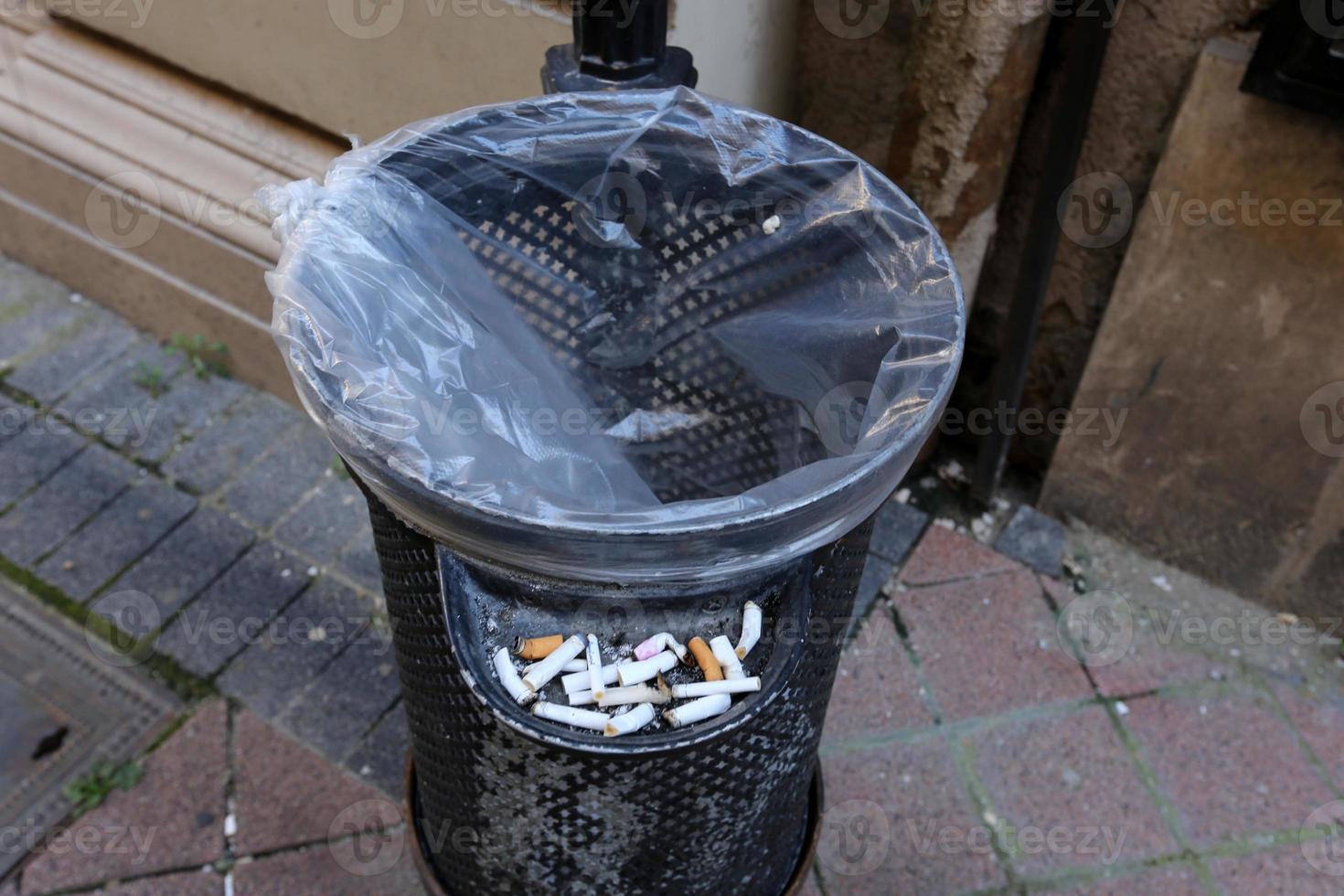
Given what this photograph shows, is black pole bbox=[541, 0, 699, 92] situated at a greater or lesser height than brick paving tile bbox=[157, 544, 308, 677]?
greater

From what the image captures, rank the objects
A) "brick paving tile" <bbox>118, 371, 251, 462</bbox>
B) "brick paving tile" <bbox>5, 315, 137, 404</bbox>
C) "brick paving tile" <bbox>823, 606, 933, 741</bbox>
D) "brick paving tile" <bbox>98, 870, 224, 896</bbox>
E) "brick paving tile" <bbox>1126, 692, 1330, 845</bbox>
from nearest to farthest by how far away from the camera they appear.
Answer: "brick paving tile" <bbox>98, 870, 224, 896</bbox> < "brick paving tile" <bbox>1126, 692, 1330, 845</bbox> < "brick paving tile" <bbox>823, 606, 933, 741</bbox> < "brick paving tile" <bbox>118, 371, 251, 462</bbox> < "brick paving tile" <bbox>5, 315, 137, 404</bbox>

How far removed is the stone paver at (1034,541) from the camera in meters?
2.18

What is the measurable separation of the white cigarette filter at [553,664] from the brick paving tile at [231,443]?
1425 mm

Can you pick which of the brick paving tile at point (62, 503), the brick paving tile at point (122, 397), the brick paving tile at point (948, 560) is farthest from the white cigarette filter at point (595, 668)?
the brick paving tile at point (122, 397)

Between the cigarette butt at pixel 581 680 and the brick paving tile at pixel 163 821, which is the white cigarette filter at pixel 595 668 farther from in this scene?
the brick paving tile at pixel 163 821

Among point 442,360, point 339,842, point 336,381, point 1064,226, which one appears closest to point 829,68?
point 1064,226

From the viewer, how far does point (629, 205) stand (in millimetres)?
1456

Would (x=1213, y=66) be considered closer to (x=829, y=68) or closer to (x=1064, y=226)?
(x=1064, y=226)

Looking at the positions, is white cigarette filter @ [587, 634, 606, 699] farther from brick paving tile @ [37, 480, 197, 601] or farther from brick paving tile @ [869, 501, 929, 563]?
brick paving tile @ [37, 480, 197, 601]

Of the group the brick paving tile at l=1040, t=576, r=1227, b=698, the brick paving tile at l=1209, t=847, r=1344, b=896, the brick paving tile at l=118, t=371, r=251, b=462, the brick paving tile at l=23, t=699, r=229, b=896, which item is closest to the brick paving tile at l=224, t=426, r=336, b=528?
the brick paving tile at l=118, t=371, r=251, b=462

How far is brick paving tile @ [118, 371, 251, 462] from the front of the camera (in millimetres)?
2373

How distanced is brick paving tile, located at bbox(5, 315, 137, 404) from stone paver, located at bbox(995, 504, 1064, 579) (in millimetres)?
2013

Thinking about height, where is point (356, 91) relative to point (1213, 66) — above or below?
below

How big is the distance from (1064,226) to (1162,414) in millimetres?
382
